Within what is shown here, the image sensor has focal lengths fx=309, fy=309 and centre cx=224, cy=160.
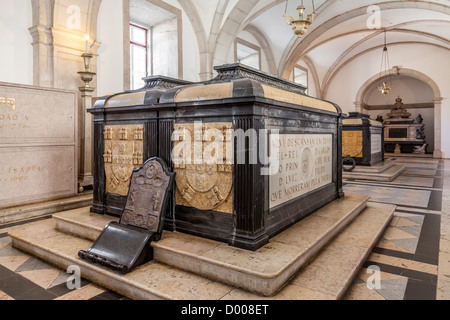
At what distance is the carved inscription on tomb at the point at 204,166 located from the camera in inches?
89.5

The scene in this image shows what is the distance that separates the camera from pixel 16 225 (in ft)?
11.2

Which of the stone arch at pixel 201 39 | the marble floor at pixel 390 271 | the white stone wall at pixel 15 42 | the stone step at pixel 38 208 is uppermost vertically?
the stone arch at pixel 201 39

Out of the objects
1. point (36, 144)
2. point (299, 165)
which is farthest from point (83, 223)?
point (299, 165)

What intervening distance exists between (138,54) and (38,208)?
552cm

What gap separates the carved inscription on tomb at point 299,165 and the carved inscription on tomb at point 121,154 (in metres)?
1.22

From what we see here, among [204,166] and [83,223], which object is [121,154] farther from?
[204,166]

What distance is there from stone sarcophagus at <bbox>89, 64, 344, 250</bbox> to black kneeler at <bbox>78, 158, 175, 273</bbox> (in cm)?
16

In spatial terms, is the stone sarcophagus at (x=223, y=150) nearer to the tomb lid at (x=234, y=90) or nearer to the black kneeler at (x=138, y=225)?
the tomb lid at (x=234, y=90)

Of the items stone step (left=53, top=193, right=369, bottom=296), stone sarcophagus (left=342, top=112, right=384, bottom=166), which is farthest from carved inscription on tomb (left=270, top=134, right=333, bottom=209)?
stone sarcophagus (left=342, top=112, right=384, bottom=166)

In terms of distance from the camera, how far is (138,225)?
2410mm

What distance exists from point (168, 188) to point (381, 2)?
10881mm

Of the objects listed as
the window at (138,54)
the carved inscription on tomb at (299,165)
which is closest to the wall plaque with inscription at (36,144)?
the carved inscription on tomb at (299,165)

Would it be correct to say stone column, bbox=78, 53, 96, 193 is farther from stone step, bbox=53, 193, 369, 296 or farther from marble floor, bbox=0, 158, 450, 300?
stone step, bbox=53, 193, 369, 296
